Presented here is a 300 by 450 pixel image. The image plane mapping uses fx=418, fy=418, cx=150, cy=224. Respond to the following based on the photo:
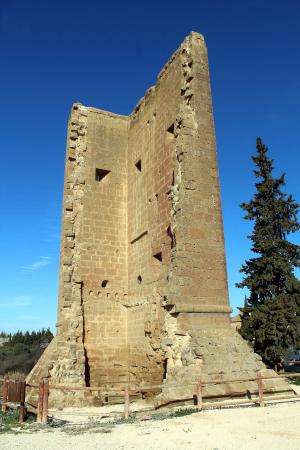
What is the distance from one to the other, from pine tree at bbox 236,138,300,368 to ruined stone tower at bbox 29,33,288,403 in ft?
21.9

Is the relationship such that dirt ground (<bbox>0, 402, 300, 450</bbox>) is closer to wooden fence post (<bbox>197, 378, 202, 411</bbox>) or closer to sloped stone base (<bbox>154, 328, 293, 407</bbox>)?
wooden fence post (<bbox>197, 378, 202, 411</bbox>)

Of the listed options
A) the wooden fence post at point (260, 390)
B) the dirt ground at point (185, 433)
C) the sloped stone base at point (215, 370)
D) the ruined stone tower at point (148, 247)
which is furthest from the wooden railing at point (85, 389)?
the ruined stone tower at point (148, 247)

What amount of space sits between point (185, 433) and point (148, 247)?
677cm

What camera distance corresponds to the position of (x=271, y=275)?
18.0 metres

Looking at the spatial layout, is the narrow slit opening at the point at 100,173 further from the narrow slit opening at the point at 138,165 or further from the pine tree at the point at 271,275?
the pine tree at the point at 271,275

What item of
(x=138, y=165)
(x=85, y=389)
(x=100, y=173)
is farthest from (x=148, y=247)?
(x=85, y=389)

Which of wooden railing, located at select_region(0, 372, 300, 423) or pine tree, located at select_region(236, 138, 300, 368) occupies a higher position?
pine tree, located at select_region(236, 138, 300, 368)

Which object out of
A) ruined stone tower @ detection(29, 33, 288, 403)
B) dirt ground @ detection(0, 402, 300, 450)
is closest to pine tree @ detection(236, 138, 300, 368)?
Result: ruined stone tower @ detection(29, 33, 288, 403)

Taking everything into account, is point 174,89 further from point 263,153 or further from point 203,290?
point 263,153

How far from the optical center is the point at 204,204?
10.8 meters

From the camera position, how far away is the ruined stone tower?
32.4 feet

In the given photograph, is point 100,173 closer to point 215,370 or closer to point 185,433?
point 215,370

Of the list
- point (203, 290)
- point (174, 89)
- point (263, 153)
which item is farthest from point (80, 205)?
point (263, 153)

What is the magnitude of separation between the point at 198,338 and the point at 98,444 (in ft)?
13.0
